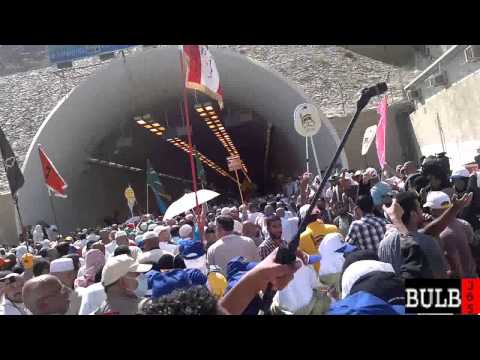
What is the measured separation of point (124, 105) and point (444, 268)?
2169cm

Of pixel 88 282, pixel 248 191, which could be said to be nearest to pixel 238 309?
pixel 88 282

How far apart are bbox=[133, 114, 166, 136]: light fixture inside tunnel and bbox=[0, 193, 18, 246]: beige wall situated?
23.5 ft

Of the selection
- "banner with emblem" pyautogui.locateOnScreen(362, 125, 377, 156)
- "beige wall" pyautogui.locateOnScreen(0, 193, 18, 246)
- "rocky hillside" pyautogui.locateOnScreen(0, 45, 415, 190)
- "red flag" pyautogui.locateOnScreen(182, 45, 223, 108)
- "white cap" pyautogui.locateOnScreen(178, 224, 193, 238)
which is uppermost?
"rocky hillside" pyautogui.locateOnScreen(0, 45, 415, 190)

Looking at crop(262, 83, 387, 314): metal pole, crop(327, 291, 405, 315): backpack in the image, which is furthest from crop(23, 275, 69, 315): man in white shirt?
crop(327, 291, 405, 315): backpack

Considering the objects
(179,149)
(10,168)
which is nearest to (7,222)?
(179,149)

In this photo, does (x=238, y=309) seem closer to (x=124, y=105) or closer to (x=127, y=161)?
(x=124, y=105)

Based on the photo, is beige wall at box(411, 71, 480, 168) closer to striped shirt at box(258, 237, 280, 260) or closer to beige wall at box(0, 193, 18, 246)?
striped shirt at box(258, 237, 280, 260)

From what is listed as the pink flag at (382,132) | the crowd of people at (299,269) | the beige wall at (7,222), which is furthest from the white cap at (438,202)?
the beige wall at (7,222)

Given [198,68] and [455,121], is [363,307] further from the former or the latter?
[455,121]

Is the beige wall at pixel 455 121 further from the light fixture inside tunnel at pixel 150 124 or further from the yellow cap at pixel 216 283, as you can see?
the yellow cap at pixel 216 283

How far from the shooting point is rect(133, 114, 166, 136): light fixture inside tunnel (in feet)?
85.3

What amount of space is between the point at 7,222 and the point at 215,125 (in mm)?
10519

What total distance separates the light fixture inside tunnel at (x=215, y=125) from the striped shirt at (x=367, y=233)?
16.6 m

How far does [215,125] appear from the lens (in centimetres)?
2980
